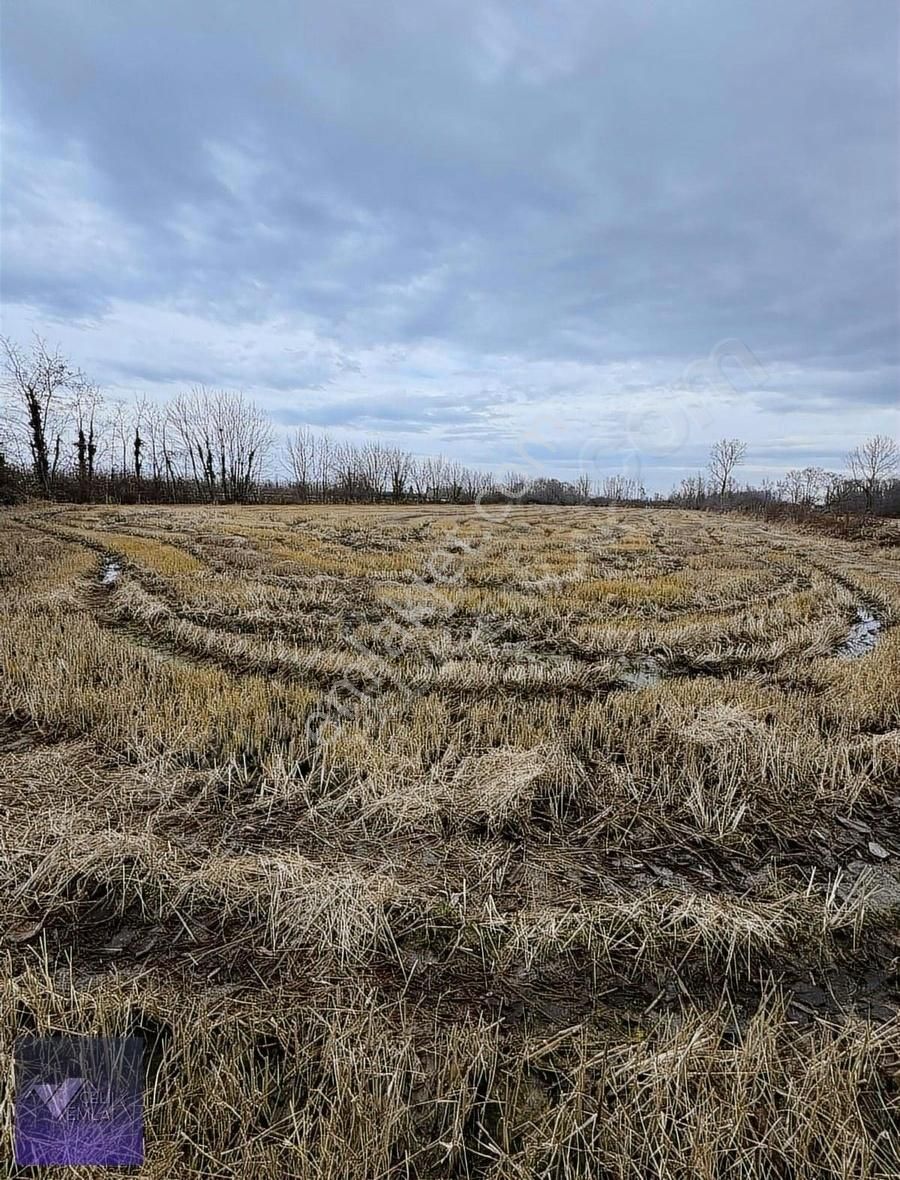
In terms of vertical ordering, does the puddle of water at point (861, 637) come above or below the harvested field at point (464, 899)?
above

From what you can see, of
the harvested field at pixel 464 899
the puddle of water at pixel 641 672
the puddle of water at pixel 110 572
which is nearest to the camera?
the harvested field at pixel 464 899

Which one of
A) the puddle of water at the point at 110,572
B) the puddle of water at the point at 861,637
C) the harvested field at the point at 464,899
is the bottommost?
the harvested field at the point at 464,899

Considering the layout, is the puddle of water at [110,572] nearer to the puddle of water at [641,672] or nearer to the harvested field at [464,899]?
the harvested field at [464,899]

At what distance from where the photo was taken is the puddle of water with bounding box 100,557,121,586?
471 inches

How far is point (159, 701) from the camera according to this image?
18.1 feet

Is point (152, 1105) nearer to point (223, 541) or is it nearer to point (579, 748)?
point (579, 748)

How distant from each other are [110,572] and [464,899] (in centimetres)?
1314

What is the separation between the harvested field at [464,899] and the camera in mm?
1938

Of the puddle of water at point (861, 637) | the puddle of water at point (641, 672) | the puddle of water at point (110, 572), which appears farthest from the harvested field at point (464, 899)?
the puddle of water at point (110, 572)

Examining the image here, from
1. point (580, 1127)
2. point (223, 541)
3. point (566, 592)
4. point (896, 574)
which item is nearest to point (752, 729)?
point (580, 1127)

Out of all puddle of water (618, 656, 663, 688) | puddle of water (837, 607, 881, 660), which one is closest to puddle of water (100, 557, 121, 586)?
puddle of water (618, 656, 663, 688)

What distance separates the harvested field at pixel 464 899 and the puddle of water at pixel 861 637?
26 centimetres

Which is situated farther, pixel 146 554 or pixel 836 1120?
pixel 146 554

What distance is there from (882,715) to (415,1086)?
5.74 metres
